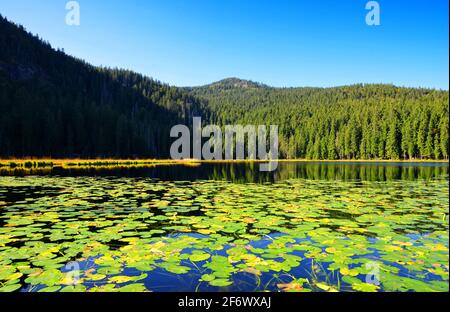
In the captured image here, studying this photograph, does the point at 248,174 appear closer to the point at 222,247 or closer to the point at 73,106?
the point at 222,247

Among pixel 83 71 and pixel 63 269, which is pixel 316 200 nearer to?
pixel 63 269

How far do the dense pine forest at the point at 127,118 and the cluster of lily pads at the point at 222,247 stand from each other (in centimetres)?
5875

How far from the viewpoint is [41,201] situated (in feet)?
40.9

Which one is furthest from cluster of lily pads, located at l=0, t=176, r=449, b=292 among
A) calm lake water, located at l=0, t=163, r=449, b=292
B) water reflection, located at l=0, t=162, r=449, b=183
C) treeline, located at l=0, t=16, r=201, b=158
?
treeline, located at l=0, t=16, r=201, b=158

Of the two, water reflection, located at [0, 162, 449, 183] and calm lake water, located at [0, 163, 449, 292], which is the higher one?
calm lake water, located at [0, 163, 449, 292]

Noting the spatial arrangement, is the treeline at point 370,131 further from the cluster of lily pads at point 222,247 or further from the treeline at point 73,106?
the cluster of lily pads at point 222,247

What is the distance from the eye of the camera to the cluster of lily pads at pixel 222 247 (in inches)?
194

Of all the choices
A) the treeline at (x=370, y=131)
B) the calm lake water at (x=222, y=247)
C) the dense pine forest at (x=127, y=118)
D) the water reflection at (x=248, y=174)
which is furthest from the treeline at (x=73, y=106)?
the calm lake water at (x=222, y=247)

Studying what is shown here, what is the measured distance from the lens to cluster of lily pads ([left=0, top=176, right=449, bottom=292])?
493cm

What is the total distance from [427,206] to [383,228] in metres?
4.94

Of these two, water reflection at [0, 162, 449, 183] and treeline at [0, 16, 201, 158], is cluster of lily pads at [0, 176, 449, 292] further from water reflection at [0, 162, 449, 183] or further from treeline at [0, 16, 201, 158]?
treeline at [0, 16, 201, 158]

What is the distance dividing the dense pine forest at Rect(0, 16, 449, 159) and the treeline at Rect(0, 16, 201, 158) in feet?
0.72
